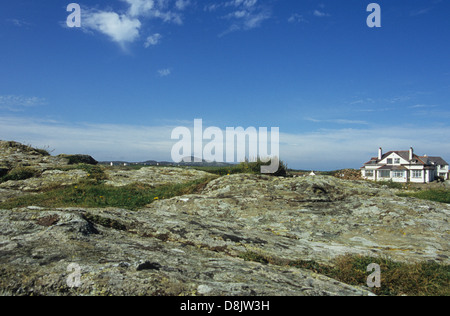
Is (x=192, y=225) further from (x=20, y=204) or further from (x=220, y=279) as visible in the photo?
(x=20, y=204)

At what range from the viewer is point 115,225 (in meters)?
5.95

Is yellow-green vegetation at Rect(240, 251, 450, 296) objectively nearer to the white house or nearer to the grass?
the grass

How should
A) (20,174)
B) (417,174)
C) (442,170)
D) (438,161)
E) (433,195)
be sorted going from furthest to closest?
(442,170) < (438,161) < (417,174) < (20,174) < (433,195)

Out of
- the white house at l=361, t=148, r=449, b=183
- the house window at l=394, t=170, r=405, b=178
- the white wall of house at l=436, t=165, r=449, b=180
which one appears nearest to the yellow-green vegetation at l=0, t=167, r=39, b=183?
the white house at l=361, t=148, r=449, b=183

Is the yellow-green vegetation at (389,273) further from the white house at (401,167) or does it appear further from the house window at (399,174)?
the house window at (399,174)

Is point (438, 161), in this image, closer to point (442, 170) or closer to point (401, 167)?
point (442, 170)

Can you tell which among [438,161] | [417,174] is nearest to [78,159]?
[417,174]

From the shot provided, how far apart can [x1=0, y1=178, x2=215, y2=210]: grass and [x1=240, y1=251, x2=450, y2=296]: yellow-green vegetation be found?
6.55m

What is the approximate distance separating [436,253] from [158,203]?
8.46m

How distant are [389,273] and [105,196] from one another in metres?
10.5

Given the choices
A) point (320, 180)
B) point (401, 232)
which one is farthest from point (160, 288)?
point (320, 180)

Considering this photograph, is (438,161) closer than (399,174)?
No

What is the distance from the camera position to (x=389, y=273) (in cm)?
475

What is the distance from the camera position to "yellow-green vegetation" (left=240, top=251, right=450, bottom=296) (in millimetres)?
4352
